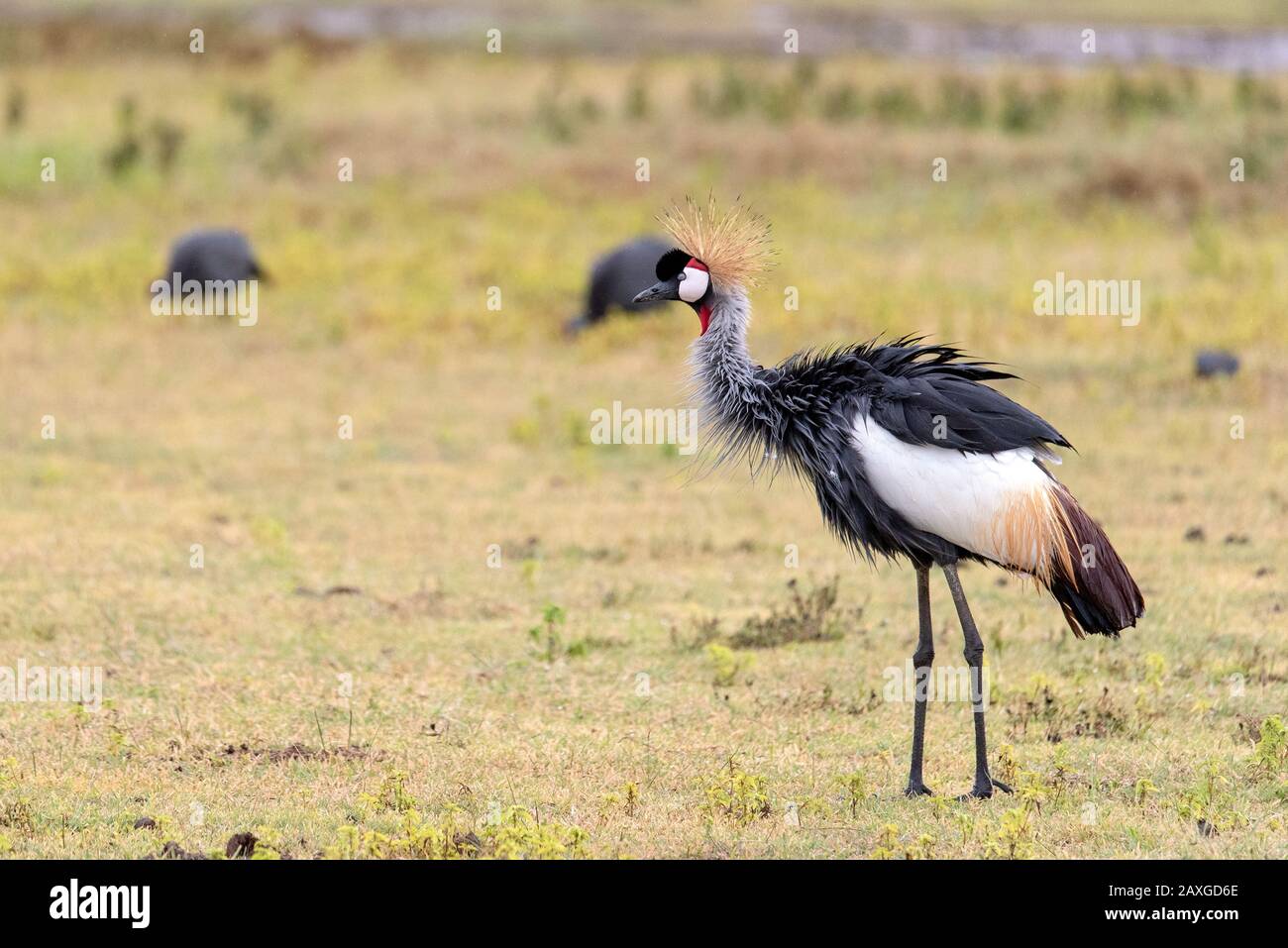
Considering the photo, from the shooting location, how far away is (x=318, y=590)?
10.2 meters

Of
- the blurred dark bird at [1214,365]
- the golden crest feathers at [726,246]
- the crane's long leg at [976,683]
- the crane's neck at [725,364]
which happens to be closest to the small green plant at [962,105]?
the blurred dark bird at [1214,365]

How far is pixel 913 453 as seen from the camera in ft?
22.6

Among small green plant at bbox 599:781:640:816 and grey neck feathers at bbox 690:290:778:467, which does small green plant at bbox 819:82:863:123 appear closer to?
grey neck feathers at bbox 690:290:778:467

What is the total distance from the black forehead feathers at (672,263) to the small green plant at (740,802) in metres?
2.14

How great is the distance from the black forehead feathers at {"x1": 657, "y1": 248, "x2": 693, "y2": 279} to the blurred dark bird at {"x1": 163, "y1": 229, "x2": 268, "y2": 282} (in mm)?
12663

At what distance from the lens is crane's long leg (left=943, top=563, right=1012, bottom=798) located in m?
6.94

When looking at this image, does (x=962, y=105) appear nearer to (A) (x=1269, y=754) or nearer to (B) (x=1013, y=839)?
(A) (x=1269, y=754)

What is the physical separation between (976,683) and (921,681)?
0.84ft

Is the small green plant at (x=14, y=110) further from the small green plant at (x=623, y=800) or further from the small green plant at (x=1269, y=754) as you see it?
the small green plant at (x=1269, y=754)

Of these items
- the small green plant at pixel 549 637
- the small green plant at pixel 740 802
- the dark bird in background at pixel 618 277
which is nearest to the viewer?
the small green plant at pixel 740 802

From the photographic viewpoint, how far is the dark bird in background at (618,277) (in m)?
17.6

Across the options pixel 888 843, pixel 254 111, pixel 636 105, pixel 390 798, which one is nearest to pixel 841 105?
pixel 636 105

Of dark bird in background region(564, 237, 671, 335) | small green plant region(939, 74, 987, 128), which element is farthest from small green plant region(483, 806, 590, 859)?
small green plant region(939, 74, 987, 128)
